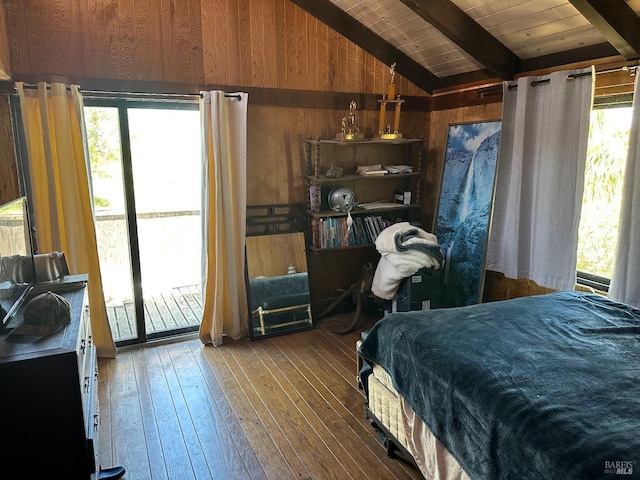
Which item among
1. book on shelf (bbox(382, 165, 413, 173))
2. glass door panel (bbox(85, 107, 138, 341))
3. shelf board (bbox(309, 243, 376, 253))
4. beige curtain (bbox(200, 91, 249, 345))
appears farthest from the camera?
book on shelf (bbox(382, 165, 413, 173))

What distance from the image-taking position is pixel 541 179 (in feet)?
10.2

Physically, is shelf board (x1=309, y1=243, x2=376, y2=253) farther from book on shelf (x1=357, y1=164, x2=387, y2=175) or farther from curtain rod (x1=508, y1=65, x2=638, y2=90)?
curtain rod (x1=508, y1=65, x2=638, y2=90)

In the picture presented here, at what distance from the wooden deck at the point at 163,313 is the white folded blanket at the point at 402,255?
1.69 m

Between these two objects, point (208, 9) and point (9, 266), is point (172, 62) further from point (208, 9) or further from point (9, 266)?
point (9, 266)

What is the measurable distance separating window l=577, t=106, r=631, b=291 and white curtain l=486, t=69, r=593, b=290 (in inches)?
7.1

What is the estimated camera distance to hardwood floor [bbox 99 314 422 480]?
7.18 feet

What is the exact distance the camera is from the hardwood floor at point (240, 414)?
7.18ft

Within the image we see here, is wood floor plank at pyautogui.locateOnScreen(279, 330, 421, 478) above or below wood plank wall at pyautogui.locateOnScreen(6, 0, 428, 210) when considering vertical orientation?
below

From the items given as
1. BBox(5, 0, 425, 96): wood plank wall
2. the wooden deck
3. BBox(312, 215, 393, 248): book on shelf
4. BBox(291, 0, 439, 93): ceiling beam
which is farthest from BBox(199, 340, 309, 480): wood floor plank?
BBox(291, 0, 439, 93): ceiling beam

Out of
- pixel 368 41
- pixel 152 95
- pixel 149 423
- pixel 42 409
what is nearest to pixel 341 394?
pixel 149 423

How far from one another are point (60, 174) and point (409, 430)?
2665mm

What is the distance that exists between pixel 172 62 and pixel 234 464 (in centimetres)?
270

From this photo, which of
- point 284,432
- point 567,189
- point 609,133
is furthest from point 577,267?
point 284,432

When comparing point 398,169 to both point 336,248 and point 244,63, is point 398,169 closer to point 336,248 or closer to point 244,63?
point 336,248
